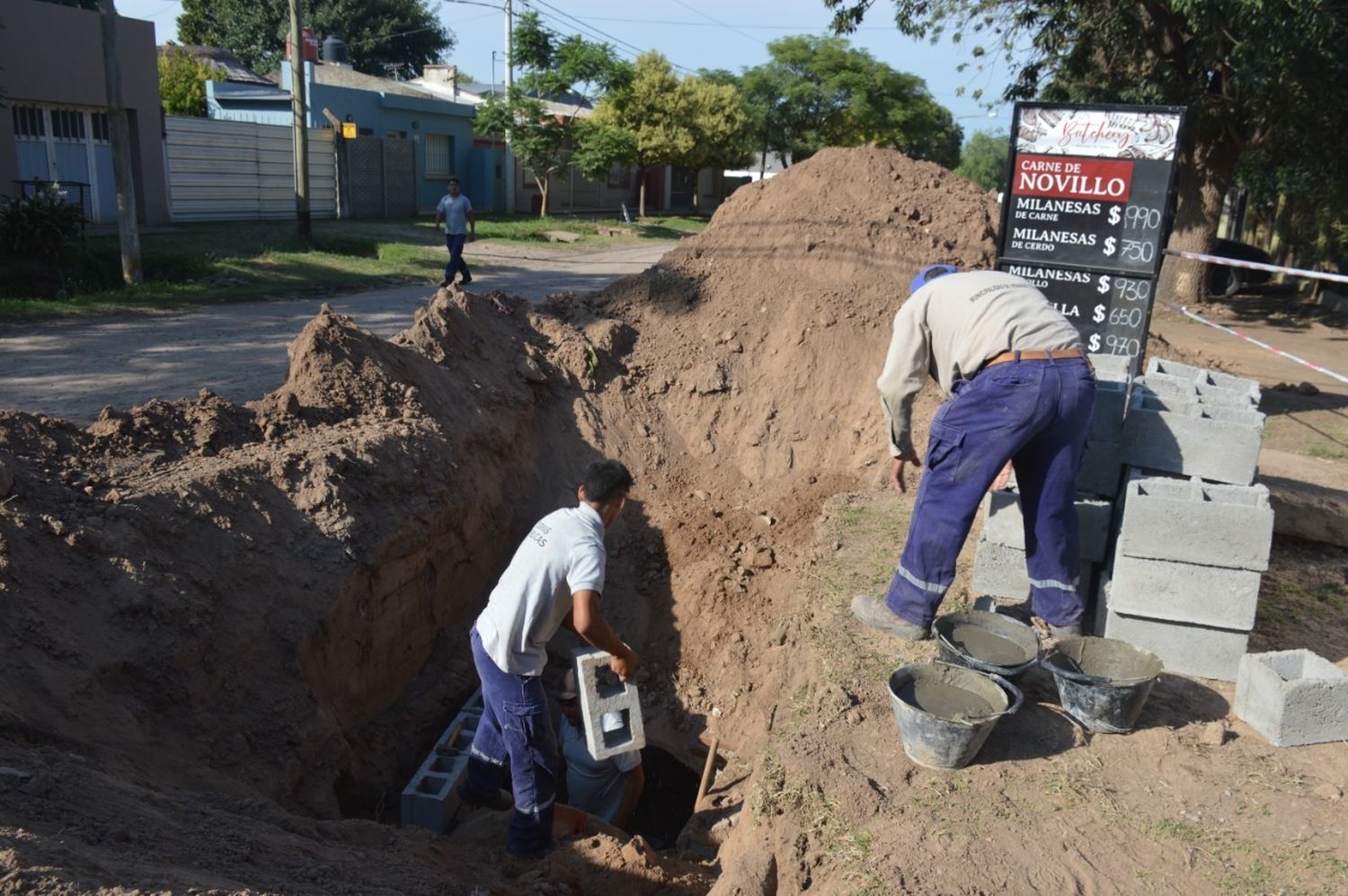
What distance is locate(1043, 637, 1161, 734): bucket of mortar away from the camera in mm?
3982

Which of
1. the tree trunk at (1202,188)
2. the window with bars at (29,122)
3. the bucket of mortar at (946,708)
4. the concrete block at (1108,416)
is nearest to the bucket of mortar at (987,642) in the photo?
the bucket of mortar at (946,708)

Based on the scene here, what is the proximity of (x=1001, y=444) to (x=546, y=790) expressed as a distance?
2601mm

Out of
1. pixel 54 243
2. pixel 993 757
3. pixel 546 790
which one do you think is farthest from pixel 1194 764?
pixel 54 243

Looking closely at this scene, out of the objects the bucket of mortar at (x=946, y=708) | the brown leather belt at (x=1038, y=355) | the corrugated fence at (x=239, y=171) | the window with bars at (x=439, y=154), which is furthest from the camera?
the window with bars at (x=439, y=154)

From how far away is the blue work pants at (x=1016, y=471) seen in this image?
4309 mm

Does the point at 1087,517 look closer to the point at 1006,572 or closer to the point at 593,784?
the point at 1006,572

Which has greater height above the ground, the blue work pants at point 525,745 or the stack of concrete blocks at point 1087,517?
the stack of concrete blocks at point 1087,517

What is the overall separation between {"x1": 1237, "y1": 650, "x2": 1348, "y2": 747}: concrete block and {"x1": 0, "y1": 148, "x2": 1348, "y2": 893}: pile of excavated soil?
0.36ft

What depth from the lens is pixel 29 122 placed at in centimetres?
1636

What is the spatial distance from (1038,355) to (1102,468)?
91 centimetres

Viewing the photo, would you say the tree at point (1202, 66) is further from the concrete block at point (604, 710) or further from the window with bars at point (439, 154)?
the window with bars at point (439, 154)

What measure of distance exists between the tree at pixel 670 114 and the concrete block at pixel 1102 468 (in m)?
25.9

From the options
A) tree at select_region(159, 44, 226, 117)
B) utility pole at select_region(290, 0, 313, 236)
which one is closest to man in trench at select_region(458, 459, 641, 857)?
utility pole at select_region(290, 0, 313, 236)

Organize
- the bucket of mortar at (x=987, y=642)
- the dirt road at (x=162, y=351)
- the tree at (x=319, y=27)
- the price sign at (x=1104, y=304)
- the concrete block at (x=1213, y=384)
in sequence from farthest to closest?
1. the tree at (x=319, y=27)
2. the dirt road at (x=162, y=351)
3. the price sign at (x=1104, y=304)
4. the concrete block at (x=1213, y=384)
5. the bucket of mortar at (x=987, y=642)
